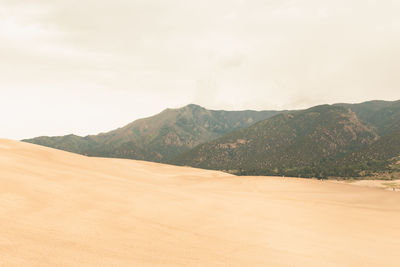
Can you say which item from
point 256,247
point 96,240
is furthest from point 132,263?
point 256,247

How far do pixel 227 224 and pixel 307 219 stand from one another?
10.9 ft

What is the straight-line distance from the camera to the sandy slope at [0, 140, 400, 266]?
5.16 meters

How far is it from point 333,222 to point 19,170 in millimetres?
12081

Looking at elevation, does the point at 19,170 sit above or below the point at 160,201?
above

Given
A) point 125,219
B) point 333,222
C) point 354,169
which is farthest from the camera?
point 354,169

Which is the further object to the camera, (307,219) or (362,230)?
(307,219)

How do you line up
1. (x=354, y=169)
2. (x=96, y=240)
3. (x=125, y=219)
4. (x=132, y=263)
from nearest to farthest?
(x=132, y=263)
(x=96, y=240)
(x=125, y=219)
(x=354, y=169)

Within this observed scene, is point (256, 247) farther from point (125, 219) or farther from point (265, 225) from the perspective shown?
point (125, 219)

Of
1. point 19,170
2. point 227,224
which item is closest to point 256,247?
point 227,224

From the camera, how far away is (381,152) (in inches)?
7072

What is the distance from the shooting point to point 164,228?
23.5ft

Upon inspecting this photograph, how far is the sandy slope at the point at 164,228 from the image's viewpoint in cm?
516

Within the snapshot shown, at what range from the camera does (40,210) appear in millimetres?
6773

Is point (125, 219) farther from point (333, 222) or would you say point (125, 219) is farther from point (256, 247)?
point (333, 222)
